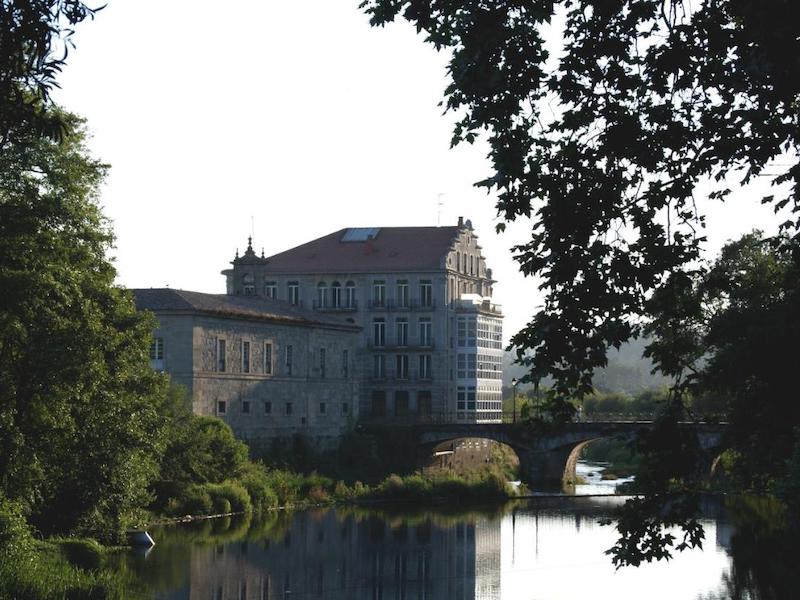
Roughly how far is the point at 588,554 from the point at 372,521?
1008 centimetres

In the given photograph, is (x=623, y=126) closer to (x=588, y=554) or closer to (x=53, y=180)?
(x=53, y=180)

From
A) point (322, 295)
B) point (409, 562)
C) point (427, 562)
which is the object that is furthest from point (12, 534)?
point (322, 295)

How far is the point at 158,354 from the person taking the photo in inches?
2037

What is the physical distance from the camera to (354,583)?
105ft

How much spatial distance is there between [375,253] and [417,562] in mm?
37816

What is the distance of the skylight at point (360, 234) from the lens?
74125 millimetres

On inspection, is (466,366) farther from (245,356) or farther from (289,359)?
(245,356)

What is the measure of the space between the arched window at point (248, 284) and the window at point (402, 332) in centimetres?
807

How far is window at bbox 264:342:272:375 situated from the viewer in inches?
2248

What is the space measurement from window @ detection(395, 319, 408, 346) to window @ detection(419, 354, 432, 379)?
1184 millimetres

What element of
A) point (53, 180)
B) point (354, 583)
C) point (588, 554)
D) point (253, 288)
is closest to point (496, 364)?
point (253, 288)

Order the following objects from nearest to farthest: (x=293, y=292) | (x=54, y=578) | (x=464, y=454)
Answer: (x=54, y=578) < (x=464, y=454) < (x=293, y=292)

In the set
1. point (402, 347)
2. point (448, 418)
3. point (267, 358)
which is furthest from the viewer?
point (402, 347)

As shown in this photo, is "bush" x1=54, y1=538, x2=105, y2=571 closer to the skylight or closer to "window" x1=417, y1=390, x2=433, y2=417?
"window" x1=417, y1=390, x2=433, y2=417
